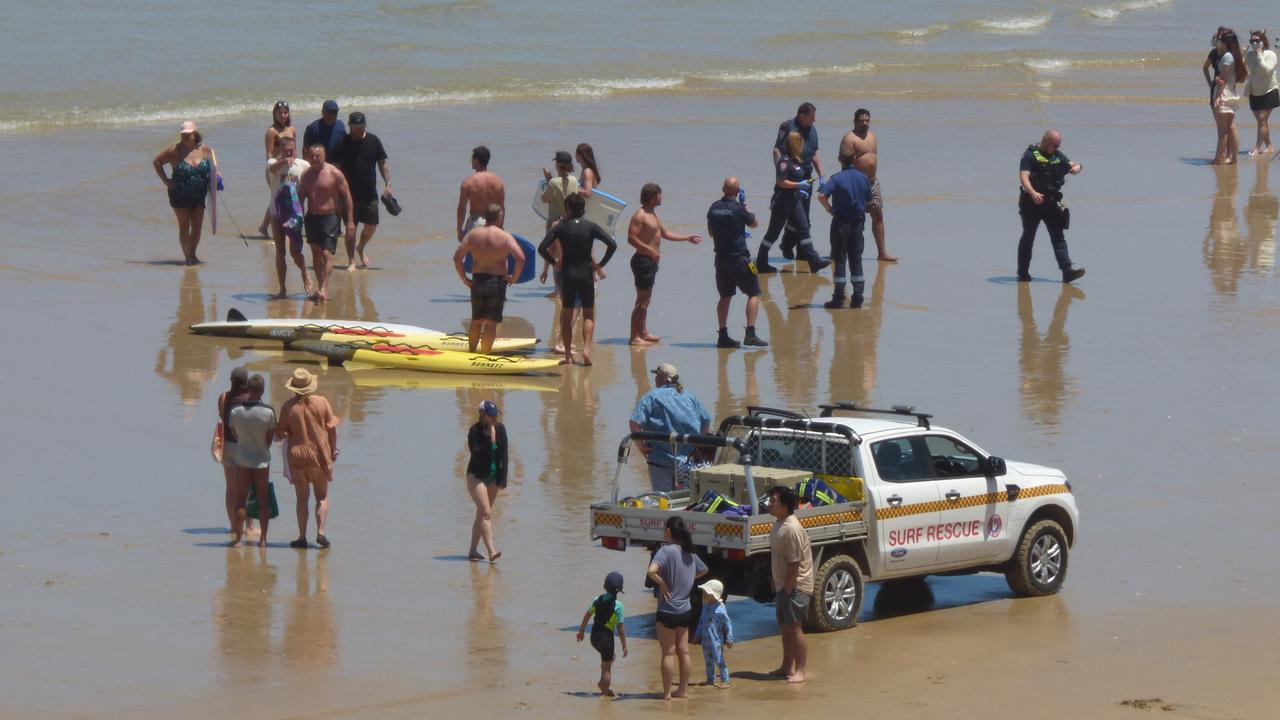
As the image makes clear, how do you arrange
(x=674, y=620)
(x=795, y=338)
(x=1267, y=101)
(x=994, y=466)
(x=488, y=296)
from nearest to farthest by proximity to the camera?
(x=674, y=620) → (x=994, y=466) → (x=488, y=296) → (x=795, y=338) → (x=1267, y=101)

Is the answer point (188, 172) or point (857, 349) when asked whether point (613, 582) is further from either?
point (188, 172)

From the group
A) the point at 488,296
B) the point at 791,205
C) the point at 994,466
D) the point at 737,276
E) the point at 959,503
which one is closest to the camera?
the point at 959,503

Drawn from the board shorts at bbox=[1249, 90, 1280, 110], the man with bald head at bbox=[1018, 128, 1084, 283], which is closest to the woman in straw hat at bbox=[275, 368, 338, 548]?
the man with bald head at bbox=[1018, 128, 1084, 283]

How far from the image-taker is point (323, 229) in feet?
68.3

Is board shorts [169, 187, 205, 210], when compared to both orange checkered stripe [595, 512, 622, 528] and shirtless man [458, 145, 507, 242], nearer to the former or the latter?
shirtless man [458, 145, 507, 242]

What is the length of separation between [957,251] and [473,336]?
7.81 metres

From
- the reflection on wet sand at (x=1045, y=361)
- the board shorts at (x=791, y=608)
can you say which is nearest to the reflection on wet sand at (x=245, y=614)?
the board shorts at (x=791, y=608)

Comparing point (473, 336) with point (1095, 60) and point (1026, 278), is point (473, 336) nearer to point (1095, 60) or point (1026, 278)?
point (1026, 278)

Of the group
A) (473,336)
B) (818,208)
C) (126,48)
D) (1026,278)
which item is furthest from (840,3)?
(473,336)

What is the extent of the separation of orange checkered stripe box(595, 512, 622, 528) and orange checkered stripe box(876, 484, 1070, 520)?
1521 mm

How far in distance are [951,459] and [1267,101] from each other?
20.4m

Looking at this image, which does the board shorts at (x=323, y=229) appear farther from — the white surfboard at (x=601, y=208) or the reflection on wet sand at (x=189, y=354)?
the white surfboard at (x=601, y=208)

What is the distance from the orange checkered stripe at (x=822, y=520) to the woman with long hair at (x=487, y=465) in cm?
216

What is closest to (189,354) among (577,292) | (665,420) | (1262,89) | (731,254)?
(577,292)
